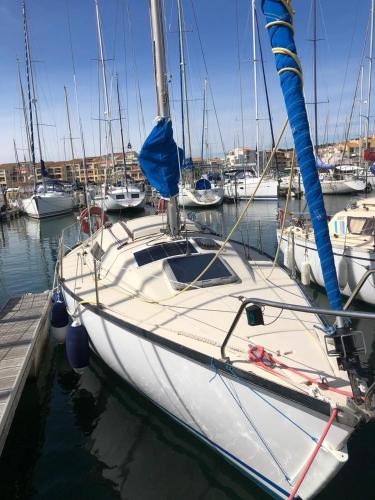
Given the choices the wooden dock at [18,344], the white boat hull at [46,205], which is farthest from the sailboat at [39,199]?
the wooden dock at [18,344]

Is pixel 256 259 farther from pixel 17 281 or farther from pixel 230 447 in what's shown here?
pixel 17 281

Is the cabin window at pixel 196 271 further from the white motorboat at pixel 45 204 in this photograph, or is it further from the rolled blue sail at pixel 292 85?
the white motorboat at pixel 45 204

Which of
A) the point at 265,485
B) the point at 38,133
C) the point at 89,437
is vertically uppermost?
the point at 38,133

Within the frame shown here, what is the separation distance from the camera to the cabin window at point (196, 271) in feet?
19.2

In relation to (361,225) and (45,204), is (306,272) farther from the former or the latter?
(45,204)

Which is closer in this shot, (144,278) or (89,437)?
(89,437)

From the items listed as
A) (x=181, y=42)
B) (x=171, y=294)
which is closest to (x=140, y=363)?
(x=171, y=294)

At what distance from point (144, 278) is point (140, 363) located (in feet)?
5.30

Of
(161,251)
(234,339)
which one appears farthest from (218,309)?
(161,251)

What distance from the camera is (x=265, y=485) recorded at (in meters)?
3.80

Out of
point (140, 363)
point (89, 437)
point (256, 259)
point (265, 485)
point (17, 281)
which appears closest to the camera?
point (265, 485)

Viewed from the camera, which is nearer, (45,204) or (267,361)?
(267,361)

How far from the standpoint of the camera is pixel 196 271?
605 cm

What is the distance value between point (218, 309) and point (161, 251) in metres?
1.85
